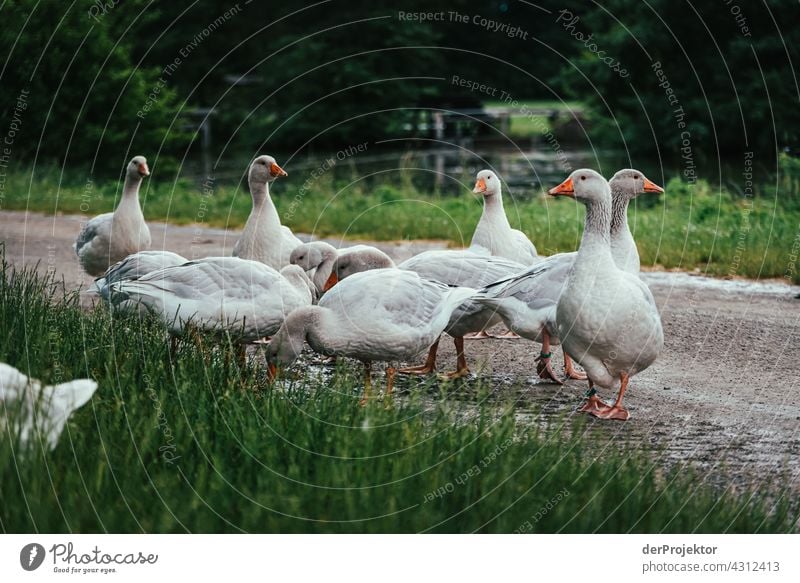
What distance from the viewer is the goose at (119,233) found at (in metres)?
9.26

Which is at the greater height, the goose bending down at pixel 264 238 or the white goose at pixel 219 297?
the goose bending down at pixel 264 238

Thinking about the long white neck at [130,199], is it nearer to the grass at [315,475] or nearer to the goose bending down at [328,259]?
the goose bending down at [328,259]

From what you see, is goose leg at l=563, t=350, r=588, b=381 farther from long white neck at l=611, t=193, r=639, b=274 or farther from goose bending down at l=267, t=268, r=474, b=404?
goose bending down at l=267, t=268, r=474, b=404

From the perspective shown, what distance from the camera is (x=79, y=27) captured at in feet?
63.4

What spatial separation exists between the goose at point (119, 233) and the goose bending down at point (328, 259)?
80.9 inches

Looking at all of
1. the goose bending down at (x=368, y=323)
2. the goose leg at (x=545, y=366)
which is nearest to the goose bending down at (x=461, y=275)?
the goose leg at (x=545, y=366)

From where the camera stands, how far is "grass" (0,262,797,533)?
4070 millimetres

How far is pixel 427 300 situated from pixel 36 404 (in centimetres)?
283

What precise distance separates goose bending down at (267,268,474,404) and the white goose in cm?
39

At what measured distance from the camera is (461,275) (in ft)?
24.3

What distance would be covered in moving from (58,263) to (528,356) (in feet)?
20.7

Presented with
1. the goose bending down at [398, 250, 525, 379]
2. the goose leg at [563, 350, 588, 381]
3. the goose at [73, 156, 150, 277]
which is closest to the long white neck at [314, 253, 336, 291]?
the goose bending down at [398, 250, 525, 379]

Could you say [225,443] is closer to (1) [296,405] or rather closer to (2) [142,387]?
(1) [296,405]

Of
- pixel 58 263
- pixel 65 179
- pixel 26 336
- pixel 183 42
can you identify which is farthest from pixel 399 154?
pixel 26 336
